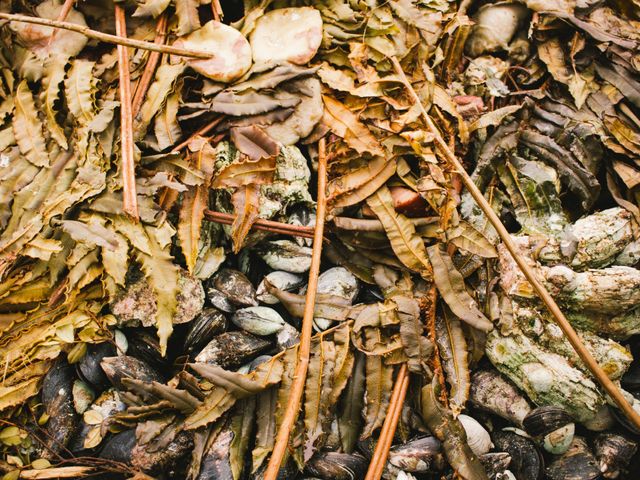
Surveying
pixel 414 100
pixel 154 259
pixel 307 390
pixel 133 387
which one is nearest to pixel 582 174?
pixel 414 100

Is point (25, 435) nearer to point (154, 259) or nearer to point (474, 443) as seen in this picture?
point (154, 259)

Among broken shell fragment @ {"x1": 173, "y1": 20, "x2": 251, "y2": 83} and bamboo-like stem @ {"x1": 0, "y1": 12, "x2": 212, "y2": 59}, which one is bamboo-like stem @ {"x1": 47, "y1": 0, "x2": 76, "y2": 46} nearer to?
bamboo-like stem @ {"x1": 0, "y1": 12, "x2": 212, "y2": 59}

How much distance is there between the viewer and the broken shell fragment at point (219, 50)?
265 cm

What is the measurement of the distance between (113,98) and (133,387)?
62.1 inches

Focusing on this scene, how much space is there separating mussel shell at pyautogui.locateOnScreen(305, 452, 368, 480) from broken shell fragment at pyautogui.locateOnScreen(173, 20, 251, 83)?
6.77 feet

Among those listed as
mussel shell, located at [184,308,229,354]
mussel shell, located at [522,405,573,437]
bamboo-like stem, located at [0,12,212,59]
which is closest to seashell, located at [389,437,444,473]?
mussel shell, located at [522,405,573,437]

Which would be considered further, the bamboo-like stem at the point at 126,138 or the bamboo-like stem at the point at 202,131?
the bamboo-like stem at the point at 202,131

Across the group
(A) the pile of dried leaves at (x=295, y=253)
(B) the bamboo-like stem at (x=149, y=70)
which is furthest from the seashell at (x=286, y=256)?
(B) the bamboo-like stem at (x=149, y=70)

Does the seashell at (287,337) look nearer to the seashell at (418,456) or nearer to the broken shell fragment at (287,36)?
the seashell at (418,456)

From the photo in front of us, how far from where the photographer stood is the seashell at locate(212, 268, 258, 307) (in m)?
2.54

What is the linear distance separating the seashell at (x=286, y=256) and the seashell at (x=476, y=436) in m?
1.15

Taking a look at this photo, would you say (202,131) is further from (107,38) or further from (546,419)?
(546,419)

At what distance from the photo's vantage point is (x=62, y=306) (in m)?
2.36

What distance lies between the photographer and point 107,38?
249cm
